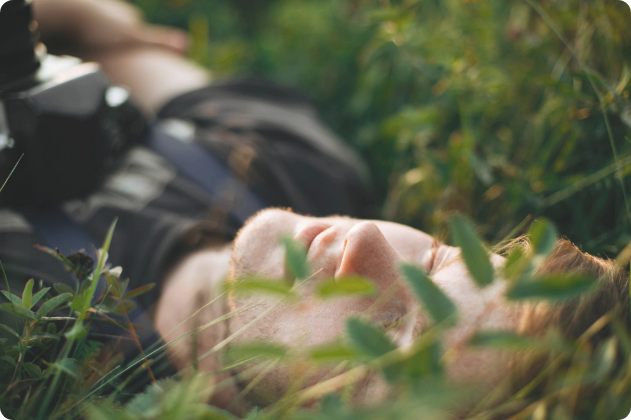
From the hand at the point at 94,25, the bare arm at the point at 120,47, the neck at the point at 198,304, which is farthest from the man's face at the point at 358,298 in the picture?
the hand at the point at 94,25

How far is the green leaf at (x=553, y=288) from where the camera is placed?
0.30 m

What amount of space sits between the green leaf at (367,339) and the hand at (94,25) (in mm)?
1932

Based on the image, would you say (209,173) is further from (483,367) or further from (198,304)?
(483,367)

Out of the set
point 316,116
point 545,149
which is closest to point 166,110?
point 316,116

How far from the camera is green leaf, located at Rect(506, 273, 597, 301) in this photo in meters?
0.30

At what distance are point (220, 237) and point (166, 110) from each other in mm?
758

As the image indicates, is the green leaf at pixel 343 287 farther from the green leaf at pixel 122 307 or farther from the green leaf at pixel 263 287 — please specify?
the green leaf at pixel 122 307

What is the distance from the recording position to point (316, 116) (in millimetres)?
1816

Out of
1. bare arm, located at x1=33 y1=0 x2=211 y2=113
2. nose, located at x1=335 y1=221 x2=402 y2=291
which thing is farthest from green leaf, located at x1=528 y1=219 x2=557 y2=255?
bare arm, located at x1=33 y1=0 x2=211 y2=113

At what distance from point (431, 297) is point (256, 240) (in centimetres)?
56

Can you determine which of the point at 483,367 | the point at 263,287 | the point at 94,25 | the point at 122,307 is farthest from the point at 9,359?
the point at 94,25

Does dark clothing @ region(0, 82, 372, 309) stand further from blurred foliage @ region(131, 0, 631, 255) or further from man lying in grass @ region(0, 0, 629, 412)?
blurred foliage @ region(131, 0, 631, 255)

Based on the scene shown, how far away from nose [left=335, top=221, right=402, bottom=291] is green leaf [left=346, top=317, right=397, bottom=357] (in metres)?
0.36

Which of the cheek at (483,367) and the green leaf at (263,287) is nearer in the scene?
the green leaf at (263,287)
